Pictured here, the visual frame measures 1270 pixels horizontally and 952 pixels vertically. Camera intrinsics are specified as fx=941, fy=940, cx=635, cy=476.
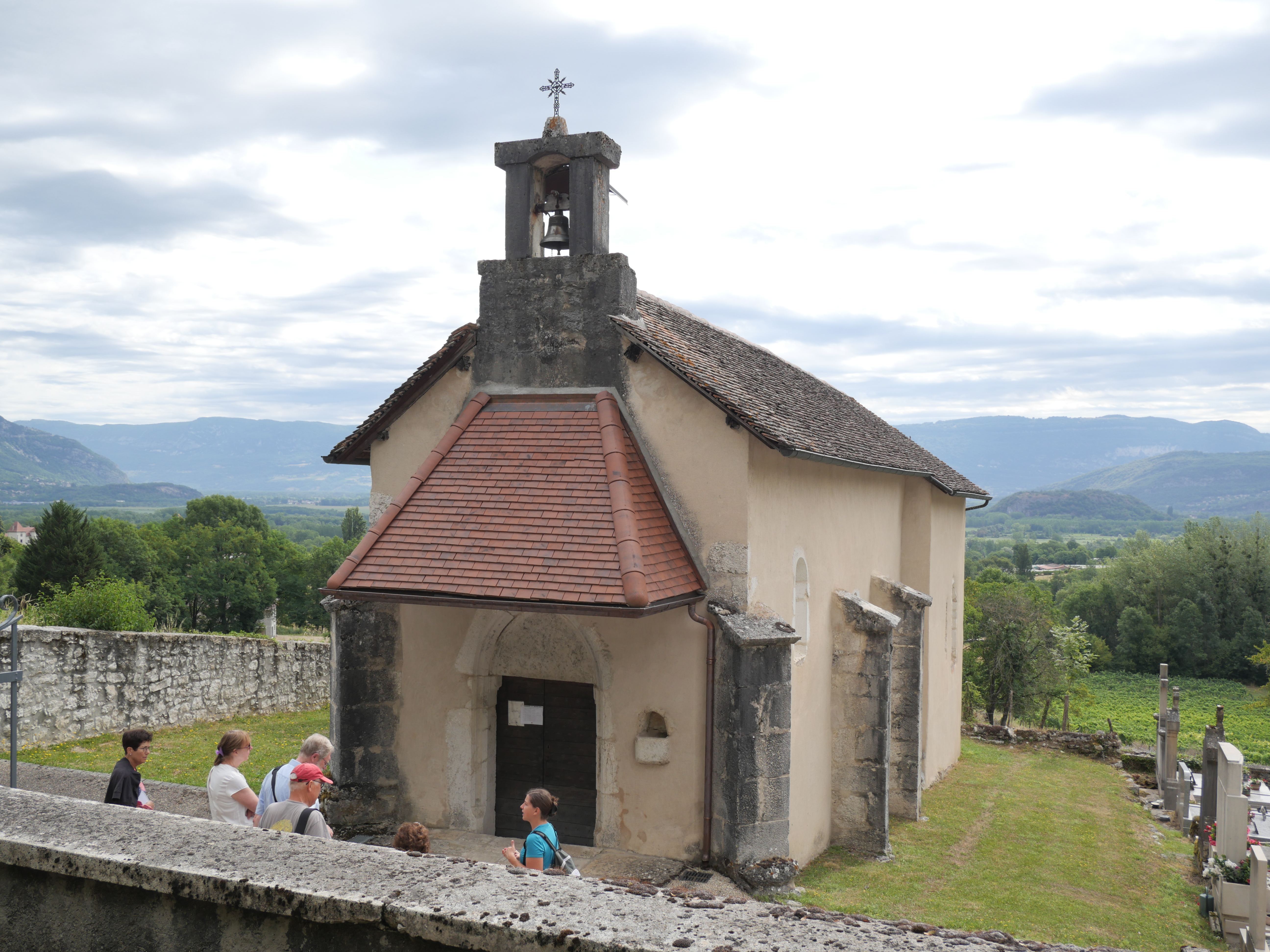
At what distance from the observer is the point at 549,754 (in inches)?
480

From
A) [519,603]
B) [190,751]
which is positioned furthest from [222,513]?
[519,603]

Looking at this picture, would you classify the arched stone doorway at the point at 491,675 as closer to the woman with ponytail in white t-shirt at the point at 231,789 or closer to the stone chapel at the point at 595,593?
the stone chapel at the point at 595,593

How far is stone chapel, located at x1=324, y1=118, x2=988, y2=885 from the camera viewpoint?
10773 millimetres

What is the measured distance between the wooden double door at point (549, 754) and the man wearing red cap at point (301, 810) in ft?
17.6

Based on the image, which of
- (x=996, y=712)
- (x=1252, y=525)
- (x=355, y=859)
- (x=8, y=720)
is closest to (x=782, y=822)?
(x=355, y=859)

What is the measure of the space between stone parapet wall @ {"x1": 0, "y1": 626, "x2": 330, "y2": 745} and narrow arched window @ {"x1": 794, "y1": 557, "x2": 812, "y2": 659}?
12.2 m

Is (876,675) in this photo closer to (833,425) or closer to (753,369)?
(833,425)

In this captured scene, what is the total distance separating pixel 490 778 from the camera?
40.1 ft

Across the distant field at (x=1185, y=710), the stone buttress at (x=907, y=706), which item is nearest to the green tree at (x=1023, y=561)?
the distant field at (x=1185, y=710)

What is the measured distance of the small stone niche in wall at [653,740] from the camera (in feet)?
36.9

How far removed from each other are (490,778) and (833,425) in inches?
308

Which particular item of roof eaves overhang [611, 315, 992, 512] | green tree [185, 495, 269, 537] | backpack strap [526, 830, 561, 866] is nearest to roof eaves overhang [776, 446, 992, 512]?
roof eaves overhang [611, 315, 992, 512]

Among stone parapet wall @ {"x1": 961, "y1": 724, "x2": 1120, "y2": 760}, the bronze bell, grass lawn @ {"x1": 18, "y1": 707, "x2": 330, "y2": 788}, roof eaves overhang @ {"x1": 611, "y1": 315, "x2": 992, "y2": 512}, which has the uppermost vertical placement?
the bronze bell

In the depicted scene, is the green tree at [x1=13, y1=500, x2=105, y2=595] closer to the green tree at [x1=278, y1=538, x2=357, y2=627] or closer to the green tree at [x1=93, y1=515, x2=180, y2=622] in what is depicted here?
the green tree at [x1=93, y1=515, x2=180, y2=622]
